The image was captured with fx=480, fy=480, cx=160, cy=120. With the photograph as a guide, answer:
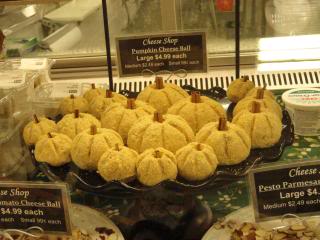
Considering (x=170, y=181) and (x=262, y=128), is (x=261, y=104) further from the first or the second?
(x=170, y=181)

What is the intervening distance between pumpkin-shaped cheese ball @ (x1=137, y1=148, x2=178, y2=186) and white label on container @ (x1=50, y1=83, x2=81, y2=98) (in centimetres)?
44

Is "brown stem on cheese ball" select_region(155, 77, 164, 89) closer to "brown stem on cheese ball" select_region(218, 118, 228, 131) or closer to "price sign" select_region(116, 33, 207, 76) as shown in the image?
"price sign" select_region(116, 33, 207, 76)

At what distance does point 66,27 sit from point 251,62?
803mm

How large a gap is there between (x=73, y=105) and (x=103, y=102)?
8cm

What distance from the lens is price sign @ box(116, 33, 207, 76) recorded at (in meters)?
1.05

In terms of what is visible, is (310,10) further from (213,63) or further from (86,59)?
(86,59)

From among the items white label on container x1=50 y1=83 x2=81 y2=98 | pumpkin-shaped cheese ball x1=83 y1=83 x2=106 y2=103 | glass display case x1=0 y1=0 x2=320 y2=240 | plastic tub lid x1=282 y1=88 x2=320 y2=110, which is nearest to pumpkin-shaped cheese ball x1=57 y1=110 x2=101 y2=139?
glass display case x1=0 y1=0 x2=320 y2=240

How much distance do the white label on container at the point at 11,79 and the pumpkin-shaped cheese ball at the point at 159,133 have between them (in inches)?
13.7

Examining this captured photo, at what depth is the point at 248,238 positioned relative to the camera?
34.2 inches

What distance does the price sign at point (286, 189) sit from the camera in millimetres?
806

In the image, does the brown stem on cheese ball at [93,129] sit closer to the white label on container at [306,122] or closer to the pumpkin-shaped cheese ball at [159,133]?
the pumpkin-shaped cheese ball at [159,133]

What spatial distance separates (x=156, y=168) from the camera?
0.81 metres

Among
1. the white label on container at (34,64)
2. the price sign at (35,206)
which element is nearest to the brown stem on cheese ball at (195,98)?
the price sign at (35,206)

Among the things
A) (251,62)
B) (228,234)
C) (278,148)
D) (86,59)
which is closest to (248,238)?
(228,234)
